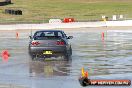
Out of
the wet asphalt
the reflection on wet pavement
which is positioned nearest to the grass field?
the wet asphalt

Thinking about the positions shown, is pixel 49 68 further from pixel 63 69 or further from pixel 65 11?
pixel 65 11

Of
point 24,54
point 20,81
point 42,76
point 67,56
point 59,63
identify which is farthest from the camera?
point 24,54

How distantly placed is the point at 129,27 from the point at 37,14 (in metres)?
31.5

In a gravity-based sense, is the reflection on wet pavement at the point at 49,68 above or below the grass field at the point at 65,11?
above

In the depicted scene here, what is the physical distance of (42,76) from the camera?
18281mm

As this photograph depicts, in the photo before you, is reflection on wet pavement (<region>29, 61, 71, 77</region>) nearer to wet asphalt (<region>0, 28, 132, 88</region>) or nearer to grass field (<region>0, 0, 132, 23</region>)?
wet asphalt (<region>0, 28, 132, 88</region>)

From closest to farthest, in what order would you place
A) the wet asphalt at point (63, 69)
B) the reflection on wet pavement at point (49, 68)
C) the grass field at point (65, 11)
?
the wet asphalt at point (63, 69) < the reflection on wet pavement at point (49, 68) < the grass field at point (65, 11)

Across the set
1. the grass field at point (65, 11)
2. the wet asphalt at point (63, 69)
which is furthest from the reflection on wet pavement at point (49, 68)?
the grass field at point (65, 11)

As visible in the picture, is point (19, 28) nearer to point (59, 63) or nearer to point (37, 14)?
point (37, 14)

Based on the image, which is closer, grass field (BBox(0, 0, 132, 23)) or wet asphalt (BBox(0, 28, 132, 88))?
wet asphalt (BBox(0, 28, 132, 88))

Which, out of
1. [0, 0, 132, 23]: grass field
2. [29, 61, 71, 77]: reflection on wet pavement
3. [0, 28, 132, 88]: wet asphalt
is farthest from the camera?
[0, 0, 132, 23]: grass field

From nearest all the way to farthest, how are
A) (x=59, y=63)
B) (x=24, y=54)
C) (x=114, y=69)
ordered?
(x=114, y=69), (x=59, y=63), (x=24, y=54)

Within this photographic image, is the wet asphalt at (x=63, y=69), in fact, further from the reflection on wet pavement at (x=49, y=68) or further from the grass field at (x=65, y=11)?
the grass field at (x=65, y=11)

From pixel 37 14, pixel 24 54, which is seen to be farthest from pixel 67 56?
pixel 37 14
